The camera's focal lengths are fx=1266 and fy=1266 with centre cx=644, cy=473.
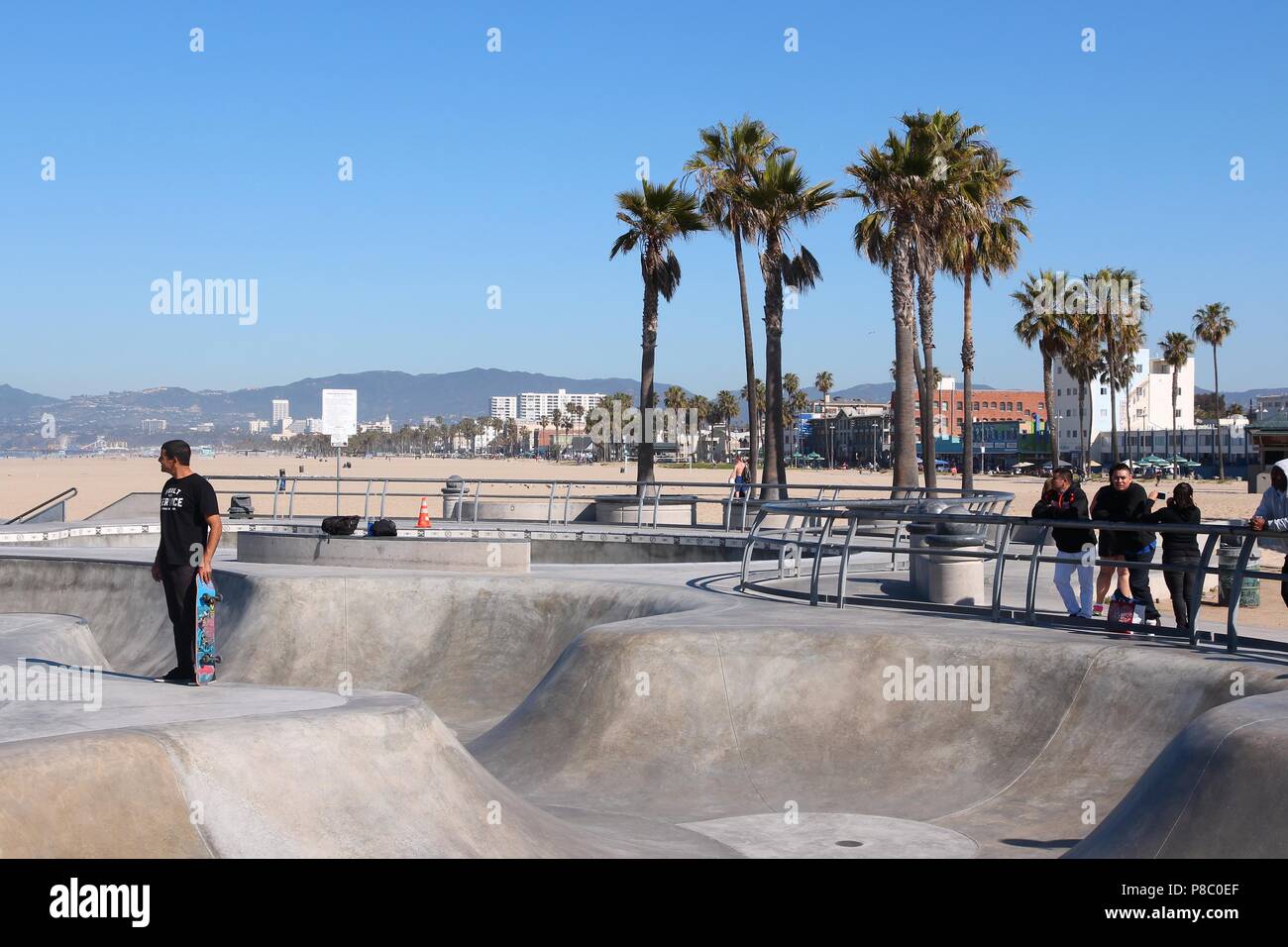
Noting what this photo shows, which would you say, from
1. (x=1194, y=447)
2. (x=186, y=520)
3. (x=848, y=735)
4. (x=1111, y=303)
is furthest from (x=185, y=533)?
(x=1194, y=447)

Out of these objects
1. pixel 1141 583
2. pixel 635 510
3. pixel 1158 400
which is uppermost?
pixel 1158 400

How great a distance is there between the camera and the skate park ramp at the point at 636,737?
20.5 feet

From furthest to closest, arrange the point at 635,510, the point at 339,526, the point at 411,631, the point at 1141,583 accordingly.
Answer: the point at 635,510 → the point at 339,526 → the point at 411,631 → the point at 1141,583

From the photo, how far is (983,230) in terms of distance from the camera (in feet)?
117

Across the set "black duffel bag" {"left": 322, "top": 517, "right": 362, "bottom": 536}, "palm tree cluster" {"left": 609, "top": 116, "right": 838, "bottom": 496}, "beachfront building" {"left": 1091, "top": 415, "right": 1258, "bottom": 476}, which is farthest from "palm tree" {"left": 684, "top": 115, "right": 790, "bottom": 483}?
"beachfront building" {"left": 1091, "top": 415, "right": 1258, "bottom": 476}

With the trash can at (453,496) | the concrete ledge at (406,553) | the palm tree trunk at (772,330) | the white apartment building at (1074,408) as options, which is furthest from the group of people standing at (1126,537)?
the white apartment building at (1074,408)

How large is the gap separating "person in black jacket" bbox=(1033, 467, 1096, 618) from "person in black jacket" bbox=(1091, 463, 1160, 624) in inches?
10.9

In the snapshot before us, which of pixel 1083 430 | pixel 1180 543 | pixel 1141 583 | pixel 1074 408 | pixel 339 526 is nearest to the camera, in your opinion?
pixel 1141 583

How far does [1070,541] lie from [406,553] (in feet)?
30.5

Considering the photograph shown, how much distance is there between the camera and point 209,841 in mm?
5949

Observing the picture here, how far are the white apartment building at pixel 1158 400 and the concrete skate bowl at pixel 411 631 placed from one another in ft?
537

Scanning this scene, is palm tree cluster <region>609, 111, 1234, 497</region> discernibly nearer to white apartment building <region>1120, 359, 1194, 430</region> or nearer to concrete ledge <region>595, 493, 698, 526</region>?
concrete ledge <region>595, 493, 698, 526</region>

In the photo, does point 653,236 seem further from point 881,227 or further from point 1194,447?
point 1194,447

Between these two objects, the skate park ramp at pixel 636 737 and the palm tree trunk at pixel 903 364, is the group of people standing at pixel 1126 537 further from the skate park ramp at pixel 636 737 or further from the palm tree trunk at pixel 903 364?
the palm tree trunk at pixel 903 364
